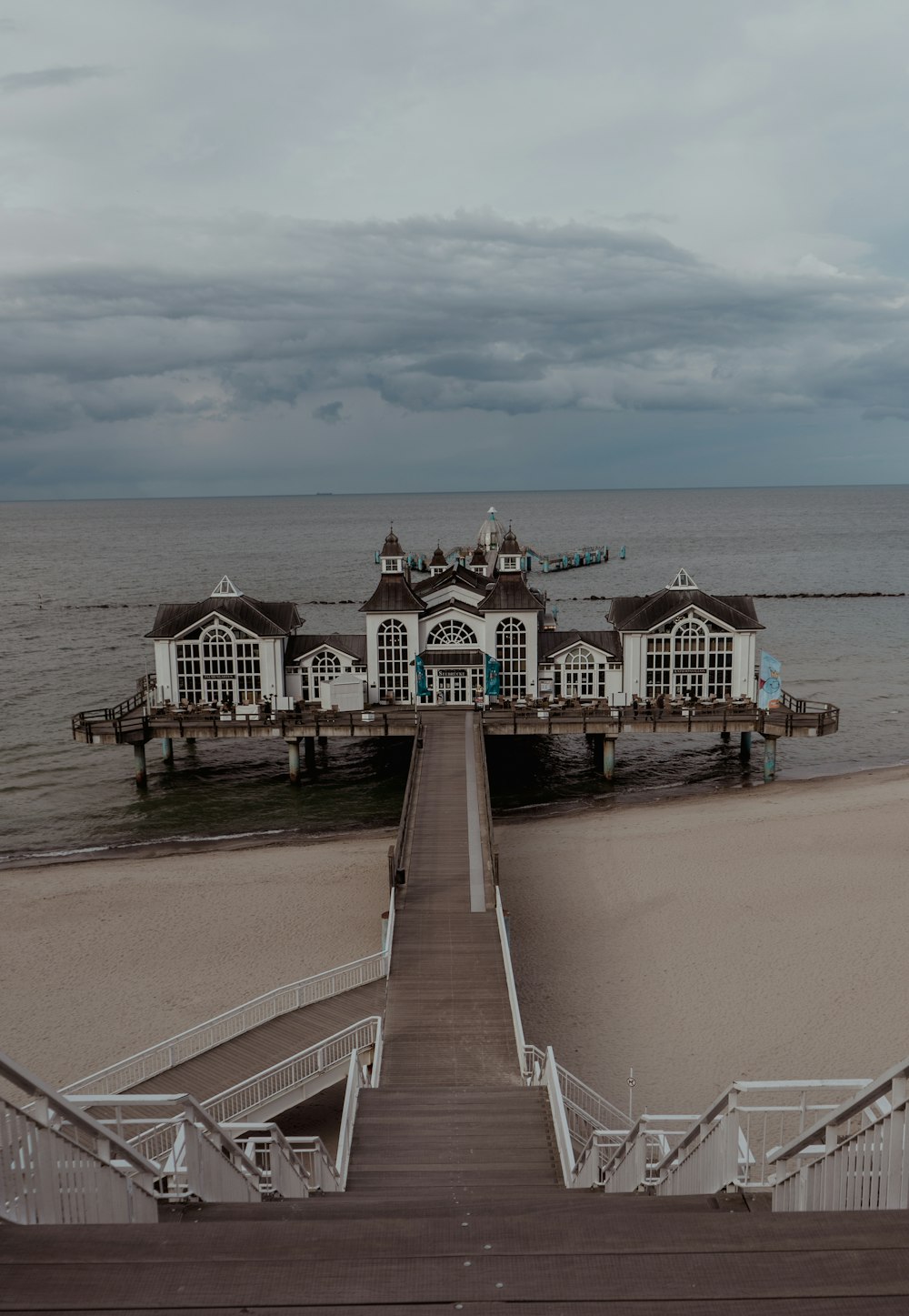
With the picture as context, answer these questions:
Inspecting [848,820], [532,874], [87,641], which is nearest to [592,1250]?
[532,874]

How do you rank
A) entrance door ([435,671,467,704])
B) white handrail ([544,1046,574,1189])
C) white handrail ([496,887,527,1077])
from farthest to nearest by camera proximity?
entrance door ([435,671,467,704])
white handrail ([496,887,527,1077])
white handrail ([544,1046,574,1189])

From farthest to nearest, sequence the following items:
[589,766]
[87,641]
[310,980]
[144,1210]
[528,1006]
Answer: [87,641]
[589,766]
[528,1006]
[310,980]
[144,1210]

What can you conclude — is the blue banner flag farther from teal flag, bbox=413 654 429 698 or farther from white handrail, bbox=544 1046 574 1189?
white handrail, bbox=544 1046 574 1189

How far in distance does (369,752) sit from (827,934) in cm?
2354

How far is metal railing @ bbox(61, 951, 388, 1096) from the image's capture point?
15367mm

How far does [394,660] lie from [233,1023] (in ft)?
67.8

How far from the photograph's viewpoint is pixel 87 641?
240 feet

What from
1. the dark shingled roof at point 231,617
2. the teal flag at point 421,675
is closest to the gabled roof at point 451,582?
the teal flag at point 421,675

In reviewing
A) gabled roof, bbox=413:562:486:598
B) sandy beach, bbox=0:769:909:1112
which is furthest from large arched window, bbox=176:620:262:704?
sandy beach, bbox=0:769:909:1112

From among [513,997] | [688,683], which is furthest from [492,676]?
[513,997]

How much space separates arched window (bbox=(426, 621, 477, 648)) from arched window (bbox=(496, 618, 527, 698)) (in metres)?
1.12

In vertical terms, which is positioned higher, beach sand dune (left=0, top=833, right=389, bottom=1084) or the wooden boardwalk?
the wooden boardwalk

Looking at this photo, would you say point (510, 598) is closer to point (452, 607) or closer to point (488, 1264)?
point (452, 607)

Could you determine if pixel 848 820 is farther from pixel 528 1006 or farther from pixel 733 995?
pixel 528 1006
